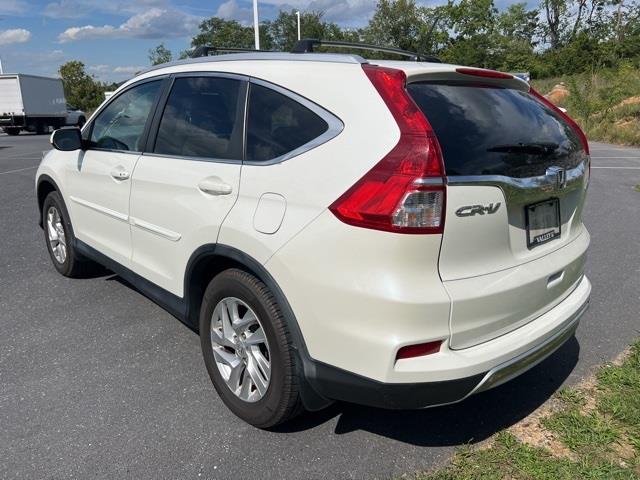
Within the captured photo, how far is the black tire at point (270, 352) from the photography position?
95.1 inches

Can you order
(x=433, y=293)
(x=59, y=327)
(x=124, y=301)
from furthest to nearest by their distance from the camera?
(x=124, y=301), (x=59, y=327), (x=433, y=293)

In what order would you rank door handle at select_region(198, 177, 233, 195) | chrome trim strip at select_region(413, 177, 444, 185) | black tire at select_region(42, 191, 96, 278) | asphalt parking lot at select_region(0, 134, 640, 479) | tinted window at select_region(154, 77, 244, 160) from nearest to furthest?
chrome trim strip at select_region(413, 177, 444, 185) < asphalt parking lot at select_region(0, 134, 640, 479) < door handle at select_region(198, 177, 233, 195) < tinted window at select_region(154, 77, 244, 160) < black tire at select_region(42, 191, 96, 278)

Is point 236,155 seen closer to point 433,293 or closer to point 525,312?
point 433,293

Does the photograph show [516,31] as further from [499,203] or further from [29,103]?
[499,203]

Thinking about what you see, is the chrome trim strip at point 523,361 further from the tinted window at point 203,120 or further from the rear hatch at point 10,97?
the rear hatch at point 10,97

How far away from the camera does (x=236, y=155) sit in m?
2.69

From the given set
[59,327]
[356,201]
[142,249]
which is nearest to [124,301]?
[59,327]

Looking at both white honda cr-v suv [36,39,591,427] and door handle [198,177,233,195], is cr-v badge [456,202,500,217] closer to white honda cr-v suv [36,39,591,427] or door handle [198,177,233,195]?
white honda cr-v suv [36,39,591,427]

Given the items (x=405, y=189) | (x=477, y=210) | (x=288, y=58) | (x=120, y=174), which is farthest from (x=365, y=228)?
(x=120, y=174)

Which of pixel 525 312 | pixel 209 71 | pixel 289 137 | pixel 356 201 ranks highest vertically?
pixel 209 71

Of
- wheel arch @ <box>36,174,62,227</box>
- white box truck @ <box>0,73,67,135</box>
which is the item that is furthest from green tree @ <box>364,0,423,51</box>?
wheel arch @ <box>36,174,62,227</box>

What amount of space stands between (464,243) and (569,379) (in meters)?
1.64

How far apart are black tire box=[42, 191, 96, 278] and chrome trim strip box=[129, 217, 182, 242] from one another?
4.56 feet

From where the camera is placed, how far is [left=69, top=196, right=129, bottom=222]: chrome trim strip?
11.9 ft
